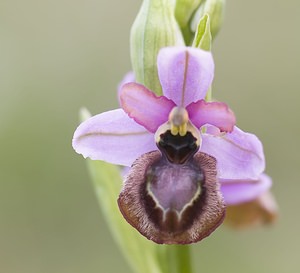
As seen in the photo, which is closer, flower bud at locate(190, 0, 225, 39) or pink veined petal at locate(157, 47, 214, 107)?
pink veined petal at locate(157, 47, 214, 107)

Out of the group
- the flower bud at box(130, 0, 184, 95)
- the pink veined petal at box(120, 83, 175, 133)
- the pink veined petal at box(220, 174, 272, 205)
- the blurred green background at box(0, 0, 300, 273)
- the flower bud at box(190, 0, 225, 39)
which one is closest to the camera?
the pink veined petal at box(120, 83, 175, 133)

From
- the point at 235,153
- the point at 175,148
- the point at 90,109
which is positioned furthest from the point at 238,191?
the point at 90,109

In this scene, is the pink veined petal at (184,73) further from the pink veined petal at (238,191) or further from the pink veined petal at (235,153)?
the pink veined petal at (238,191)

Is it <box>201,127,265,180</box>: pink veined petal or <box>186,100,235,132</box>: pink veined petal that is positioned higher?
<box>186,100,235,132</box>: pink veined petal

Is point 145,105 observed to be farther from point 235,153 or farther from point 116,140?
point 235,153

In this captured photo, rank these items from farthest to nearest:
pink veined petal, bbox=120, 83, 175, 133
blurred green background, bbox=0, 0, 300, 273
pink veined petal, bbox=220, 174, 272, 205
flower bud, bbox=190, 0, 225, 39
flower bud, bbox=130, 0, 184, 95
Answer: blurred green background, bbox=0, 0, 300, 273
pink veined petal, bbox=220, 174, 272, 205
flower bud, bbox=190, 0, 225, 39
flower bud, bbox=130, 0, 184, 95
pink veined petal, bbox=120, 83, 175, 133

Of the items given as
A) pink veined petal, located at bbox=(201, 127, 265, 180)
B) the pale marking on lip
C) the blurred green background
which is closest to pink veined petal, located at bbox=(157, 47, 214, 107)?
pink veined petal, located at bbox=(201, 127, 265, 180)

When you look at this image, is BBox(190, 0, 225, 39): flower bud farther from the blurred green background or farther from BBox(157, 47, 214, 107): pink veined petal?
the blurred green background
